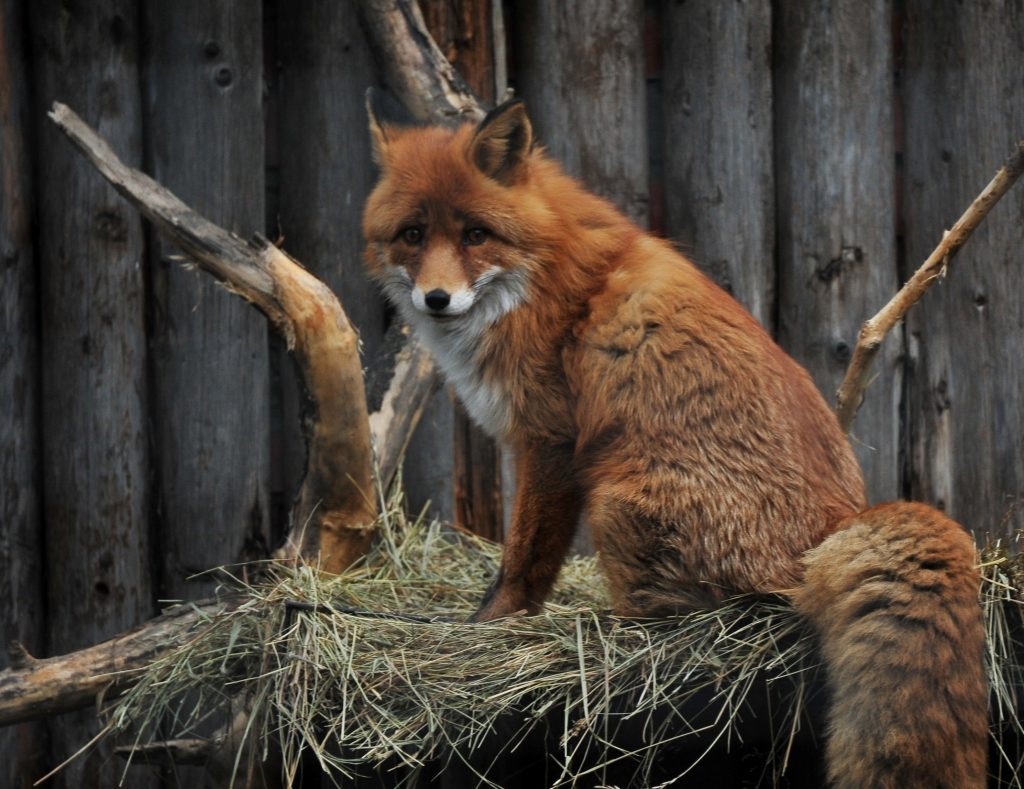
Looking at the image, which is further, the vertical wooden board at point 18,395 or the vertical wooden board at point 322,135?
the vertical wooden board at point 322,135

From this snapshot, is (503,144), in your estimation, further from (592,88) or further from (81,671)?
(81,671)

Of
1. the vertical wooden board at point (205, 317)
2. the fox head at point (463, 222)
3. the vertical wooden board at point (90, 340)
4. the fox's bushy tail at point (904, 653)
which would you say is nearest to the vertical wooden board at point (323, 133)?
the vertical wooden board at point (205, 317)

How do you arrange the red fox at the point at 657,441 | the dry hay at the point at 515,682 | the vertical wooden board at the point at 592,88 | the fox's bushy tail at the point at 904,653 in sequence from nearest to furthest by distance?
the fox's bushy tail at the point at 904,653 → the red fox at the point at 657,441 → the dry hay at the point at 515,682 → the vertical wooden board at the point at 592,88

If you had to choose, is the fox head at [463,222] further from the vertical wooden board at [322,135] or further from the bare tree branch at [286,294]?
the vertical wooden board at [322,135]

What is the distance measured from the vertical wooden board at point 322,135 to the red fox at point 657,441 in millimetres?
743

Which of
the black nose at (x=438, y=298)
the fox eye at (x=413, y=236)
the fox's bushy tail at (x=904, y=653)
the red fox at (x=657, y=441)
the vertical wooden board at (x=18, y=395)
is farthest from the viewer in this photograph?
the vertical wooden board at (x=18, y=395)

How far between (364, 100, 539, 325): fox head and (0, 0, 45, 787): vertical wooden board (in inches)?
68.3

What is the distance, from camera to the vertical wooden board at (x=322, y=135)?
18.8ft

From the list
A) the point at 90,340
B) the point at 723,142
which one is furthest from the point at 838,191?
the point at 90,340

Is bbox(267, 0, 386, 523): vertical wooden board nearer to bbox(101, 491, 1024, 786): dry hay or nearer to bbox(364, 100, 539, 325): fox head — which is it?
bbox(364, 100, 539, 325): fox head

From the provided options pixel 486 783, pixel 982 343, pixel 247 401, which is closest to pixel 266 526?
pixel 247 401

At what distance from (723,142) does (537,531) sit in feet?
7.08

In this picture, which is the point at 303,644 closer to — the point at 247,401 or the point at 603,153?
the point at 247,401

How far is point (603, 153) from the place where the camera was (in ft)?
19.0
